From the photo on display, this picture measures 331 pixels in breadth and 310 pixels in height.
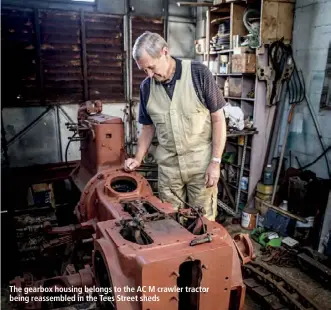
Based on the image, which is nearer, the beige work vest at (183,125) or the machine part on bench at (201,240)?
the machine part on bench at (201,240)

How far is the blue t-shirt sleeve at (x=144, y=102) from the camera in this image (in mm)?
2453

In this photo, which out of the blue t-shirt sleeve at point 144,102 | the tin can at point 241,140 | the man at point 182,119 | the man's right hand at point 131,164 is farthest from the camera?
the tin can at point 241,140

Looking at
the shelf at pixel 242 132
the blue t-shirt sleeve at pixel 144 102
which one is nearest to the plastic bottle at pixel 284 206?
the shelf at pixel 242 132

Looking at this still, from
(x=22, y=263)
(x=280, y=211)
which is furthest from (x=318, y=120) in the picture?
(x=22, y=263)

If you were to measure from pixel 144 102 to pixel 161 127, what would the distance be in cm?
25

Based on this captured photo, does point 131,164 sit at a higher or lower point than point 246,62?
lower

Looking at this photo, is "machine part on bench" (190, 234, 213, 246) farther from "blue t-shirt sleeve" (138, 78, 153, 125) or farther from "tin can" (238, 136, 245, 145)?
"tin can" (238, 136, 245, 145)

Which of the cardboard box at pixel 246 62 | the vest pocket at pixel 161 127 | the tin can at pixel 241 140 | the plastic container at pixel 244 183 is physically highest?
the cardboard box at pixel 246 62

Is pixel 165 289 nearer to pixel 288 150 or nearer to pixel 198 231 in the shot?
pixel 198 231

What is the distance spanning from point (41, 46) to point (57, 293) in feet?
13.3

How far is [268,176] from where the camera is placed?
170 inches

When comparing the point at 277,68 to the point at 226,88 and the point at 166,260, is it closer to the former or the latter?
the point at 226,88

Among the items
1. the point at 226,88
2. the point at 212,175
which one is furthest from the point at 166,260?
the point at 226,88

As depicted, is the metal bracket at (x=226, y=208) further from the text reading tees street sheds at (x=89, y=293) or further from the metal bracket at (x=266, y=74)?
the text reading tees street sheds at (x=89, y=293)
